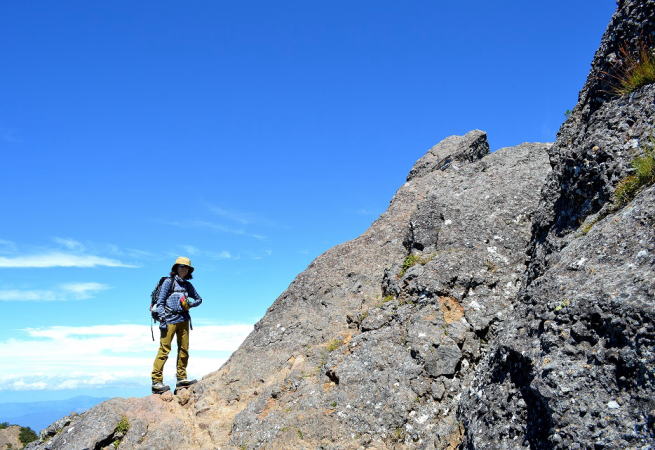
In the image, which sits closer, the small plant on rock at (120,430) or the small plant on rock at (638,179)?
the small plant on rock at (638,179)

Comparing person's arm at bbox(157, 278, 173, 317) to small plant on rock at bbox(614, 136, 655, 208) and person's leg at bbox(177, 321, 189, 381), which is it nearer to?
person's leg at bbox(177, 321, 189, 381)

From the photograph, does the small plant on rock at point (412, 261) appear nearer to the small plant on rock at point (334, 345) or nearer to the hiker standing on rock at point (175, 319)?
the small plant on rock at point (334, 345)

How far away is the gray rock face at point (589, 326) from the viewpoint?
7.10m

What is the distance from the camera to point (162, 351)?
17.1 meters

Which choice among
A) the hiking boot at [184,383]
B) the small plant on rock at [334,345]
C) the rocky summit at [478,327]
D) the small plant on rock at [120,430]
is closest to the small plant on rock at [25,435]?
the rocky summit at [478,327]

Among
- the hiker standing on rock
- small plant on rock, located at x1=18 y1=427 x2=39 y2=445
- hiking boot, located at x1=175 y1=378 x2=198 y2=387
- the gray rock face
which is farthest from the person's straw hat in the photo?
small plant on rock, located at x1=18 y1=427 x2=39 y2=445

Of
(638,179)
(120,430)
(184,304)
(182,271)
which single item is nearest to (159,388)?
(120,430)

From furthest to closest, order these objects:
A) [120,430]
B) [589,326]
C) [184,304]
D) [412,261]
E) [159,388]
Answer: [184,304]
[159,388]
[412,261]
[120,430]
[589,326]

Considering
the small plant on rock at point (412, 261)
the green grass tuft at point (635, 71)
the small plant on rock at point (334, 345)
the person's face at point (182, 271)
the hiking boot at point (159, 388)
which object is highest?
the green grass tuft at point (635, 71)

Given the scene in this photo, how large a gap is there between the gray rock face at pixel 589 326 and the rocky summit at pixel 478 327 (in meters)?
0.03

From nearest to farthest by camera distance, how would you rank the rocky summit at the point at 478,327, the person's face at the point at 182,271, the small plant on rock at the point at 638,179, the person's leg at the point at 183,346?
1. the rocky summit at the point at 478,327
2. the small plant on rock at the point at 638,179
3. the person's leg at the point at 183,346
4. the person's face at the point at 182,271

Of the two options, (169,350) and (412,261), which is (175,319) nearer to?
(169,350)

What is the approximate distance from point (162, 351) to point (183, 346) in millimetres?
728

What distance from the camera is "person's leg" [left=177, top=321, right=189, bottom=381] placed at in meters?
17.2
